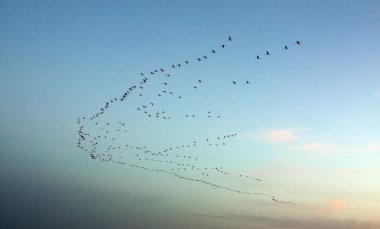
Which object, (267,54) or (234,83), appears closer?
(267,54)

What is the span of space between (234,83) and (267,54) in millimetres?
9081

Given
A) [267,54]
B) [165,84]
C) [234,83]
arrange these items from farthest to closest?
[165,84], [234,83], [267,54]

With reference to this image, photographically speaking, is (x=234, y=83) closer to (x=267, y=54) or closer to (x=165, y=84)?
(x=267, y=54)

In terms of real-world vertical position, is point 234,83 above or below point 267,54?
below

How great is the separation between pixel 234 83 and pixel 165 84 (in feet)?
59.1

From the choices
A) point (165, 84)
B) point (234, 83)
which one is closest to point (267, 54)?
point (234, 83)

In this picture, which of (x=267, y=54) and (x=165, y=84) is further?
(x=165, y=84)

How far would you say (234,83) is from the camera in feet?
162

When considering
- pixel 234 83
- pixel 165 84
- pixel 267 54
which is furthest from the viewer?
pixel 165 84

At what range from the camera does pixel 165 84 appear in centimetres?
5719

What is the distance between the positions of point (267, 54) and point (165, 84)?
25.6m
